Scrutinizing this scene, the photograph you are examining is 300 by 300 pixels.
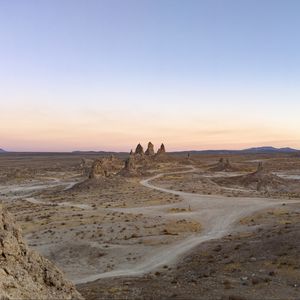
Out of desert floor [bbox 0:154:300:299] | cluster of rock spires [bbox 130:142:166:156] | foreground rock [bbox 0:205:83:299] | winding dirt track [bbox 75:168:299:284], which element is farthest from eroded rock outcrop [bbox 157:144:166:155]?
foreground rock [bbox 0:205:83:299]

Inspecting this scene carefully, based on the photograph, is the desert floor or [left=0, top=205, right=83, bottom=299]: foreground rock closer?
[left=0, top=205, right=83, bottom=299]: foreground rock

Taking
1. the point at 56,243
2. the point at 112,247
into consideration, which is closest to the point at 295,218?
the point at 112,247

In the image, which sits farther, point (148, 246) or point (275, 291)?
point (148, 246)

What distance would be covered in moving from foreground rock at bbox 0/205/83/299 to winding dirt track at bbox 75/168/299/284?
848 cm

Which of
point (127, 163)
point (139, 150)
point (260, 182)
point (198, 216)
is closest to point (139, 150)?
point (139, 150)

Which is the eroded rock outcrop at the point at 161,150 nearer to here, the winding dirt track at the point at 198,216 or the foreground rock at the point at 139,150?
the foreground rock at the point at 139,150

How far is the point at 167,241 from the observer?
3503 cm

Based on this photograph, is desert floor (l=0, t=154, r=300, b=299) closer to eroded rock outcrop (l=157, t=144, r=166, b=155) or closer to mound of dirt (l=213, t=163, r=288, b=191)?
mound of dirt (l=213, t=163, r=288, b=191)

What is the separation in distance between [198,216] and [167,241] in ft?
40.0

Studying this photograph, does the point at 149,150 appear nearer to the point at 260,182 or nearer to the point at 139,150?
the point at 139,150

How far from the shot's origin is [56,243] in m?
36.2

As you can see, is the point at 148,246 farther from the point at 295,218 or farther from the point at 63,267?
the point at 295,218

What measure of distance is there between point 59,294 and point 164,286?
630 cm

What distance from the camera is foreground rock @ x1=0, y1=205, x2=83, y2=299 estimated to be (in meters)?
15.8
